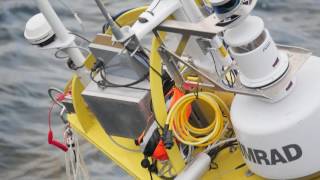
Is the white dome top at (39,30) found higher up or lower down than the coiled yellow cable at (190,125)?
higher up

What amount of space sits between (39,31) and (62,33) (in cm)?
12

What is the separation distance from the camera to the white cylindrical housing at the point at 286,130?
2.67 m

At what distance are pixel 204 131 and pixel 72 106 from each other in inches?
36.3

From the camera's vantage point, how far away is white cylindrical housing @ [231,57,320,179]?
267 centimetres

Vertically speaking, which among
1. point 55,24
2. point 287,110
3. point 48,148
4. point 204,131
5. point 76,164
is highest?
point 55,24

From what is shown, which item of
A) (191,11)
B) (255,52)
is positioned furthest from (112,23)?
(255,52)

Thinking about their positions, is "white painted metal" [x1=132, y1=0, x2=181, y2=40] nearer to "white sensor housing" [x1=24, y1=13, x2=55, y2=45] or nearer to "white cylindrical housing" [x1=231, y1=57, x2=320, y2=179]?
"white cylindrical housing" [x1=231, y1=57, x2=320, y2=179]

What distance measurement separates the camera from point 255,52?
8.63ft

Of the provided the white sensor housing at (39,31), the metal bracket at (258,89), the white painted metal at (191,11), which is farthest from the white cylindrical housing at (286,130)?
the white sensor housing at (39,31)

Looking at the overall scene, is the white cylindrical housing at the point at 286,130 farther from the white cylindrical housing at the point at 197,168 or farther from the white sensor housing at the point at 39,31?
the white sensor housing at the point at 39,31

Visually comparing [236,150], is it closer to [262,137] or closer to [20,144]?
[262,137]

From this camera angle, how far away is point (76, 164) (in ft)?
12.2

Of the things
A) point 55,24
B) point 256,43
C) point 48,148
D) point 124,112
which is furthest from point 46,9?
point 48,148

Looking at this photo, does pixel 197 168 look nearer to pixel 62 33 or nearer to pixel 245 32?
pixel 245 32
